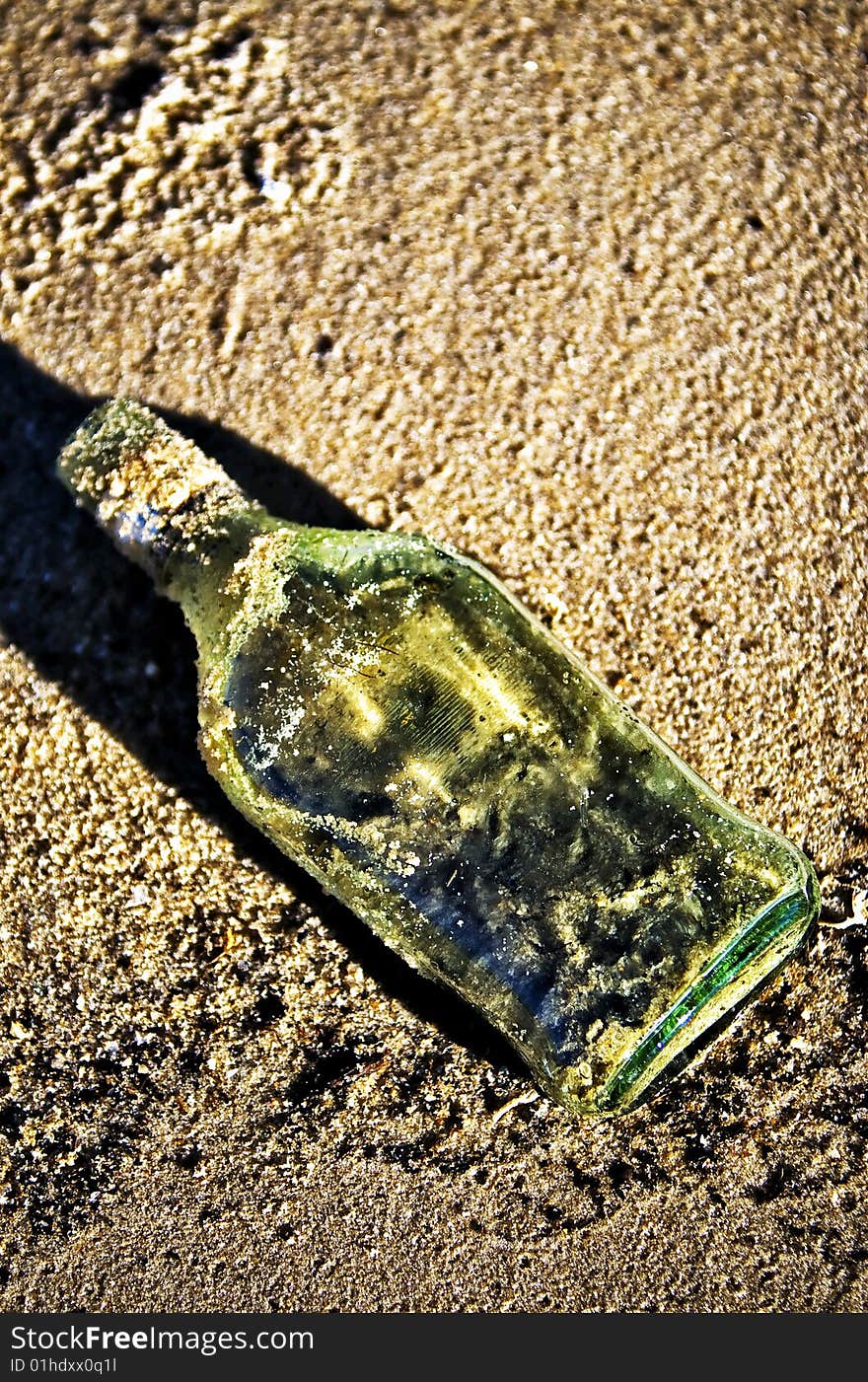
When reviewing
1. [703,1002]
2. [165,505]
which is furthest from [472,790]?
[165,505]

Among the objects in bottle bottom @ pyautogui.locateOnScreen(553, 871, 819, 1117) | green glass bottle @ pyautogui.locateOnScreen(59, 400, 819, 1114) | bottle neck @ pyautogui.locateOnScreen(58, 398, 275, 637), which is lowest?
bottle bottom @ pyautogui.locateOnScreen(553, 871, 819, 1117)

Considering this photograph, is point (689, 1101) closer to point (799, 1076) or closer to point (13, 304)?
point (799, 1076)

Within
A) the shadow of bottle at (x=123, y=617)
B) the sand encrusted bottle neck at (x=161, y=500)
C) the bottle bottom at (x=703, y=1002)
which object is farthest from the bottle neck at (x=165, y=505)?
the bottle bottom at (x=703, y=1002)

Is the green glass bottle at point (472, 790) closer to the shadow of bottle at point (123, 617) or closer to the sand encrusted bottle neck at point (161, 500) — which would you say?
the sand encrusted bottle neck at point (161, 500)

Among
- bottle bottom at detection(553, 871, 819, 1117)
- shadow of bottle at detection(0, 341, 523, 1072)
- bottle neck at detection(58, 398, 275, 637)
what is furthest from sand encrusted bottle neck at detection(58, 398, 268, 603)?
bottle bottom at detection(553, 871, 819, 1117)

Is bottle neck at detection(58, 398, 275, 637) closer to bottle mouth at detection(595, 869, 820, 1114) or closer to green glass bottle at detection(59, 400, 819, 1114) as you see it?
green glass bottle at detection(59, 400, 819, 1114)

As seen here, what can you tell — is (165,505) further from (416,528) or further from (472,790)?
(472,790)

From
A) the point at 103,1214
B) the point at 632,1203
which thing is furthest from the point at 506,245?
the point at 103,1214
